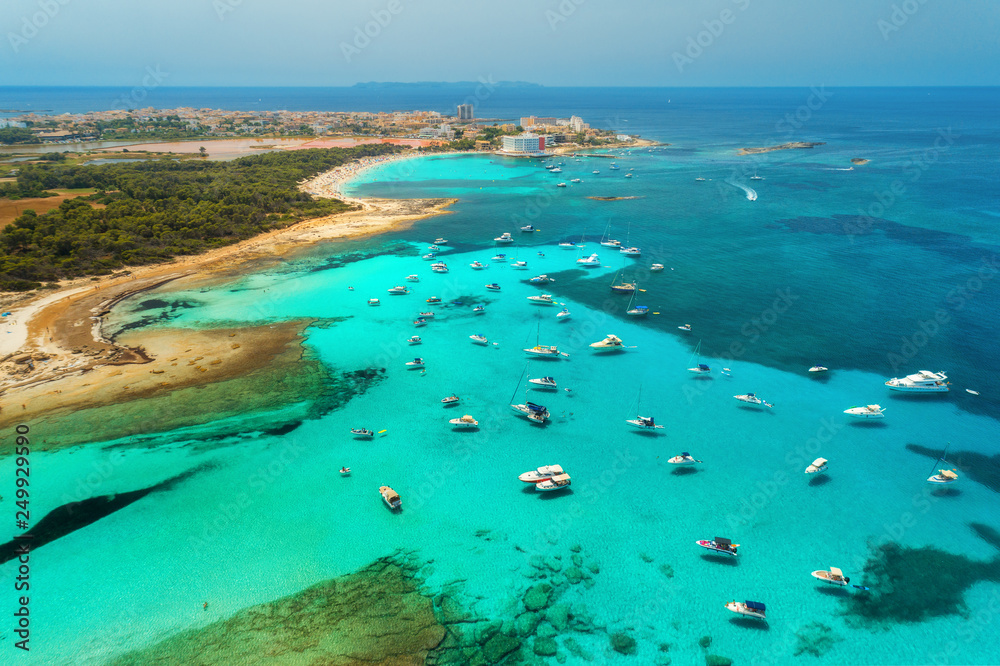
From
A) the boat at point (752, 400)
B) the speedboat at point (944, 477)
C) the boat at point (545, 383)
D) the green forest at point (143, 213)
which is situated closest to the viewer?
the speedboat at point (944, 477)

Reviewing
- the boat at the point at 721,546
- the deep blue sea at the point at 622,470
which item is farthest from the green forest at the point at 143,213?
the boat at the point at 721,546

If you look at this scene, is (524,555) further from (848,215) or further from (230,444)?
(848,215)

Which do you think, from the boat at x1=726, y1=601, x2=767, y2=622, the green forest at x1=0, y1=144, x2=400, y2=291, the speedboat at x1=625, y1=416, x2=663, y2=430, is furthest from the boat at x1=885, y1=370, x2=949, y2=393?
the green forest at x1=0, y1=144, x2=400, y2=291

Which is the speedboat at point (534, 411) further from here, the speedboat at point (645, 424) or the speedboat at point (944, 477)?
the speedboat at point (944, 477)

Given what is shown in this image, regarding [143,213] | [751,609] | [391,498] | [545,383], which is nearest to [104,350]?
[391,498]

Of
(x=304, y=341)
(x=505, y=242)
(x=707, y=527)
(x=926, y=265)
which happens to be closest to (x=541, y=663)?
(x=707, y=527)

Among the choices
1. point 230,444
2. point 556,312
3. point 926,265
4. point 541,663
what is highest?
point 926,265
